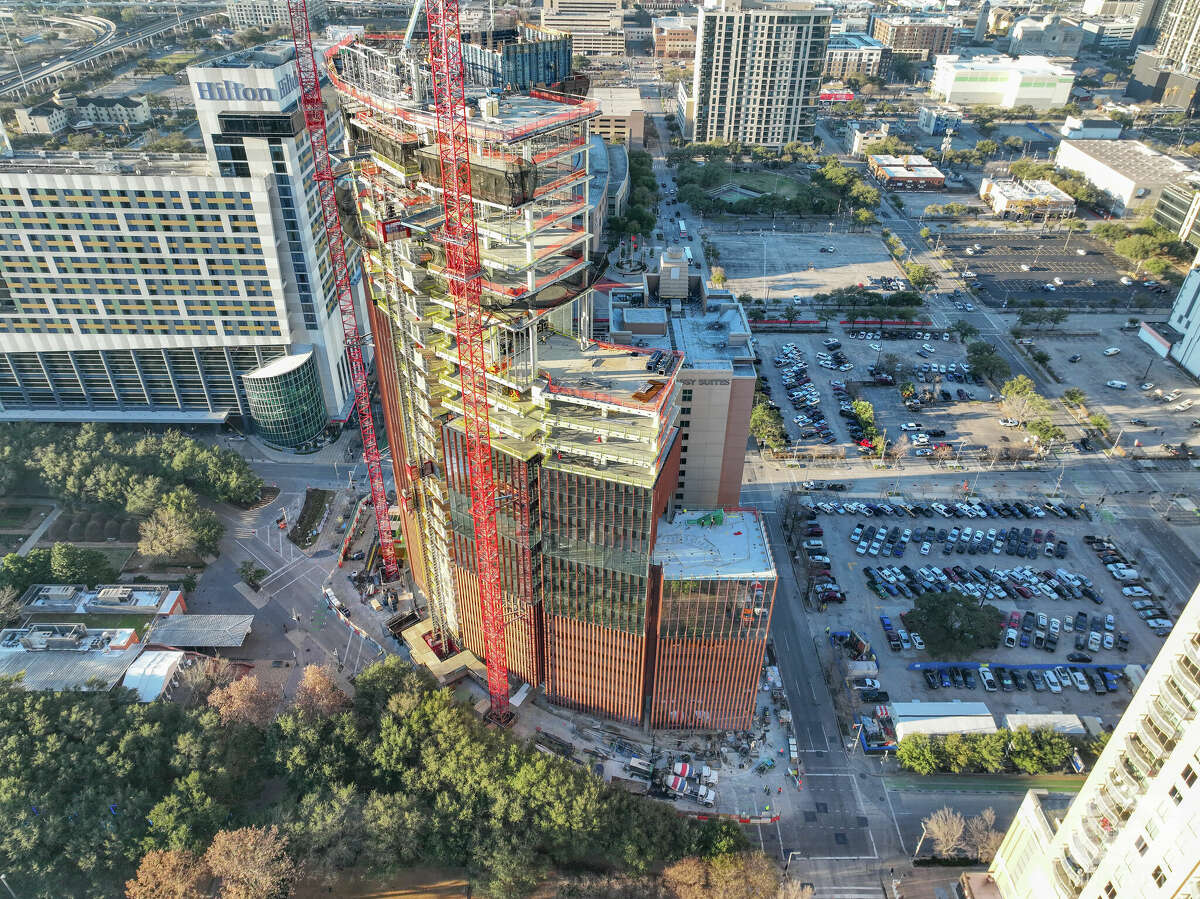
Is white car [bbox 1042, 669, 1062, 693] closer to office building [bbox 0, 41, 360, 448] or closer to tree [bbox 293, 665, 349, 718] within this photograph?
tree [bbox 293, 665, 349, 718]

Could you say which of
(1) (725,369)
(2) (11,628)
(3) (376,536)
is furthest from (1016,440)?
(2) (11,628)

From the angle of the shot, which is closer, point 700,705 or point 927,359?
point 700,705

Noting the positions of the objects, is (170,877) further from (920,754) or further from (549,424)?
(920,754)

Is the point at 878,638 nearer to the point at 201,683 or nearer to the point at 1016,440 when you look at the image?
the point at 1016,440

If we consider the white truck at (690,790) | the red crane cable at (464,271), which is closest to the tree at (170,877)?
the red crane cable at (464,271)

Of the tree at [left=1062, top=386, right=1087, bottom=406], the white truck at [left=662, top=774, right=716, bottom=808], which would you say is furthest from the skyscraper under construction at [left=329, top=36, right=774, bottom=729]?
the tree at [left=1062, top=386, right=1087, bottom=406]

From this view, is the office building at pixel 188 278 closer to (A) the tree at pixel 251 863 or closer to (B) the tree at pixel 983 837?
(A) the tree at pixel 251 863
